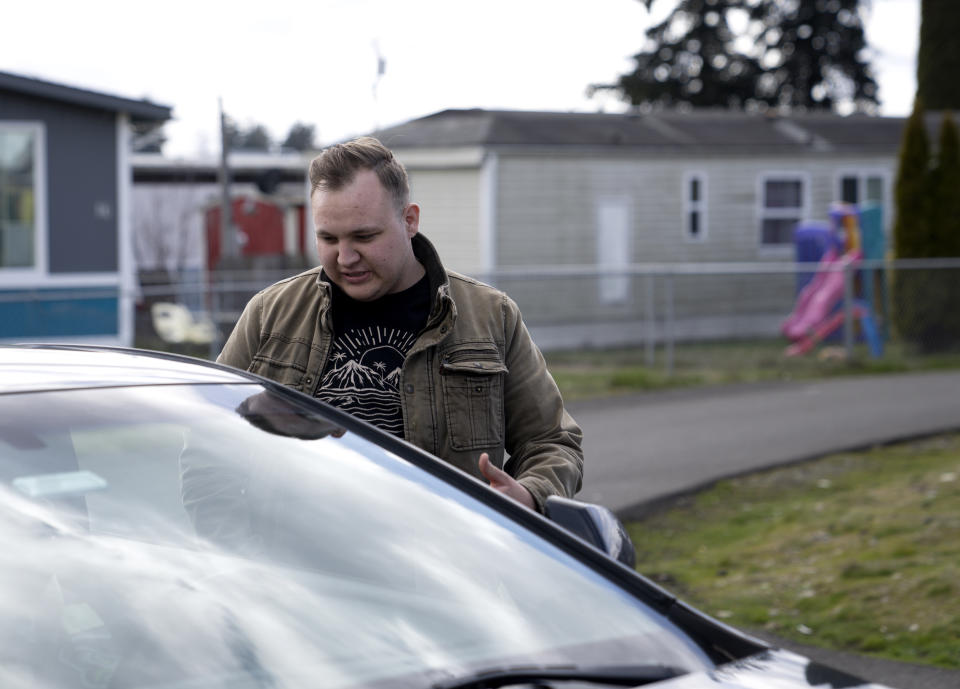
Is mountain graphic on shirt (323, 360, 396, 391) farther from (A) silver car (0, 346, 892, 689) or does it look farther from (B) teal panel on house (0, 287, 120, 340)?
(B) teal panel on house (0, 287, 120, 340)

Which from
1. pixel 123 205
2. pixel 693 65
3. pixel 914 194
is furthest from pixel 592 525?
pixel 693 65

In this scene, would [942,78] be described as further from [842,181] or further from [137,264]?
[137,264]

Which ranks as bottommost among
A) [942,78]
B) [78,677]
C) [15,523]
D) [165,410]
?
[78,677]

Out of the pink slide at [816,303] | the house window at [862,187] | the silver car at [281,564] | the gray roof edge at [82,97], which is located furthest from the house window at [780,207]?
the silver car at [281,564]

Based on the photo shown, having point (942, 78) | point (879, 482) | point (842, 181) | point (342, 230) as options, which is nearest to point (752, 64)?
point (942, 78)

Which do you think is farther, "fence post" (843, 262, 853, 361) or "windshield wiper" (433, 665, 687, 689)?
"fence post" (843, 262, 853, 361)

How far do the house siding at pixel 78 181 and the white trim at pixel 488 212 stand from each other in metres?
5.75

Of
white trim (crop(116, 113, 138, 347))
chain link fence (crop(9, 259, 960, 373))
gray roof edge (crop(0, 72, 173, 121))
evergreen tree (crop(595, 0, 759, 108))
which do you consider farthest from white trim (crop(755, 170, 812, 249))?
evergreen tree (crop(595, 0, 759, 108))

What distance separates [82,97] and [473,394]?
14.2 m

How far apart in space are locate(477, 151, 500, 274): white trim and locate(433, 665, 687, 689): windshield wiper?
17.9m

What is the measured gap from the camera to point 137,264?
1155 inches

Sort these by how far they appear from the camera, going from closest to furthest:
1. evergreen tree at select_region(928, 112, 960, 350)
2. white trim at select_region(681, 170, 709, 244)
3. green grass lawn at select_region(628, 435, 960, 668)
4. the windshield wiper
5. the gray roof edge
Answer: the windshield wiper → green grass lawn at select_region(628, 435, 960, 668) → the gray roof edge → evergreen tree at select_region(928, 112, 960, 350) → white trim at select_region(681, 170, 709, 244)

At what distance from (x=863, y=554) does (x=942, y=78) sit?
21.7 metres

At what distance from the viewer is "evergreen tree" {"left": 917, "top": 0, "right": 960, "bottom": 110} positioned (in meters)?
24.5
